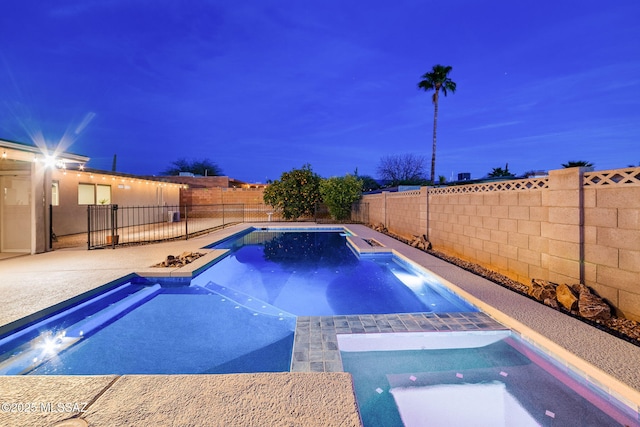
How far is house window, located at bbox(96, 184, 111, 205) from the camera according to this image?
37.8 feet

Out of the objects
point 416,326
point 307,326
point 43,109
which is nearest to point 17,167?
point 307,326

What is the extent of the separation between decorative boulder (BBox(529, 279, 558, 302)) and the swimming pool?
34.9 inches

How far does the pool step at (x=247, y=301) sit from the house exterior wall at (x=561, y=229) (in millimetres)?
3606

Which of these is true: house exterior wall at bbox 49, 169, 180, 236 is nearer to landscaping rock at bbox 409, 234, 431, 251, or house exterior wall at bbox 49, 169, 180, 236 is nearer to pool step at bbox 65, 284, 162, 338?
pool step at bbox 65, 284, 162, 338

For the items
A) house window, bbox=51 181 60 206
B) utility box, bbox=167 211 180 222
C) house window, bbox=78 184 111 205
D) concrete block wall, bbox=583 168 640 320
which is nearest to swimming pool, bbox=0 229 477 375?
concrete block wall, bbox=583 168 640 320

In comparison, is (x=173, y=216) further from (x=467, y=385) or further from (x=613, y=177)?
(x=613, y=177)

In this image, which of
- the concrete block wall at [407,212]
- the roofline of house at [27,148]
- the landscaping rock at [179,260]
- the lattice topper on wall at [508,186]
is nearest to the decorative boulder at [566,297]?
the lattice topper on wall at [508,186]

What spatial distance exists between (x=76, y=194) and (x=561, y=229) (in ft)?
44.1

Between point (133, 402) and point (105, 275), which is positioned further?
point (105, 275)

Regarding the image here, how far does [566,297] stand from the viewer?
343 cm

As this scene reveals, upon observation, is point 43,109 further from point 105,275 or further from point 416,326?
point 416,326

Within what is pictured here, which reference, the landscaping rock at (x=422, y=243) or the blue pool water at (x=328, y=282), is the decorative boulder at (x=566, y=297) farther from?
the landscaping rock at (x=422, y=243)

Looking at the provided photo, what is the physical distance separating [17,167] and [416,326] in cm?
942

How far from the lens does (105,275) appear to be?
196 inches
